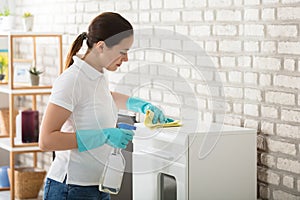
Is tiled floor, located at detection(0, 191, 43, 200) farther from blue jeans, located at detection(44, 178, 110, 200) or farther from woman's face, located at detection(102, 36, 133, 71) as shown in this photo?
woman's face, located at detection(102, 36, 133, 71)

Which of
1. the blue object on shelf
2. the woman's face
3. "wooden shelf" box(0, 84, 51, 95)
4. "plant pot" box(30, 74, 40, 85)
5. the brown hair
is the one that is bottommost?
the blue object on shelf

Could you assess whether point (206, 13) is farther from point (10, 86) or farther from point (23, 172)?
point (23, 172)

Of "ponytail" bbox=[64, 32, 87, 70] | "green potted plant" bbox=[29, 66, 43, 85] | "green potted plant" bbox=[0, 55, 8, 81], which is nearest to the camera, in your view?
"ponytail" bbox=[64, 32, 87, 70]

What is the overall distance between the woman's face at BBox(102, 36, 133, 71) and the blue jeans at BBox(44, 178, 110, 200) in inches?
19.2

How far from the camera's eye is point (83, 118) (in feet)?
8.14

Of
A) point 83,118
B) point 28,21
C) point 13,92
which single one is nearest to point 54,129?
point 83,118

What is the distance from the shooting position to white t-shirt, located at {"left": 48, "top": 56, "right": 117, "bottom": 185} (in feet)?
8.04

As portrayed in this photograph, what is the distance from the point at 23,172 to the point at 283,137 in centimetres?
226

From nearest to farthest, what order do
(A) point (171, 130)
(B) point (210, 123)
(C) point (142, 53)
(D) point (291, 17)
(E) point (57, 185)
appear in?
(E) point (57, 185)
(D) point (291, 17)
(A) point (171, 130)
(B) point (210, 123)
(C) point (142, 53)

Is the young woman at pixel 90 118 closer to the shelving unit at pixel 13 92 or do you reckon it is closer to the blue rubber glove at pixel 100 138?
the blue rubber glove at pixel 100 138

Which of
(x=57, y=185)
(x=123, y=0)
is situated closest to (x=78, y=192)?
(x=57, y=185)

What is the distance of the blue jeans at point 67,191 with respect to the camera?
8.08 ft

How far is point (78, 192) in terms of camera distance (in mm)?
2479

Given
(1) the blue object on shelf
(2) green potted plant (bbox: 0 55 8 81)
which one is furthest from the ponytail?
(1) the blue object on shelf
